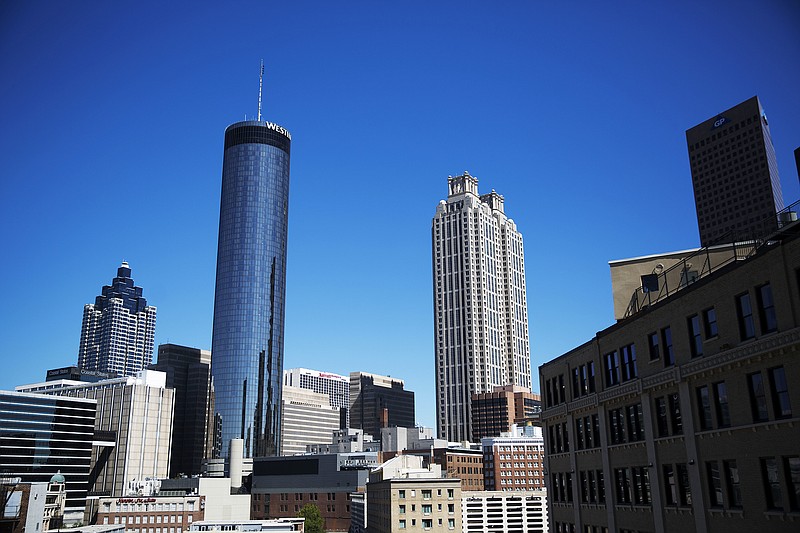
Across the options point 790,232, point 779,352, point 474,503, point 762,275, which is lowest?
point 474,503

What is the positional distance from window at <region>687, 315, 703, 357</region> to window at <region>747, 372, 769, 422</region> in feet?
13.8

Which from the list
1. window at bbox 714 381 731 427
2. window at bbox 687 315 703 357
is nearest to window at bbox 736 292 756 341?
window at bbox 714 381 731 427

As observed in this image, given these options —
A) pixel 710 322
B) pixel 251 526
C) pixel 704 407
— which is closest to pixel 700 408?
pixel 704 407

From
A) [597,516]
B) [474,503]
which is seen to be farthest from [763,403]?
[474,503]

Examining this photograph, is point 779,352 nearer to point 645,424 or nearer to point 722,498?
point 722,498

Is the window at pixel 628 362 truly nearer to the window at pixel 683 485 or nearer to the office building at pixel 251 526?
the window at pixel 683 485

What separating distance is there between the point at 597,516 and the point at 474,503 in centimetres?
12404

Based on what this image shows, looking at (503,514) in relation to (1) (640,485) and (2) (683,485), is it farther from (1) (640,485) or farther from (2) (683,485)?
(2) (683,485)

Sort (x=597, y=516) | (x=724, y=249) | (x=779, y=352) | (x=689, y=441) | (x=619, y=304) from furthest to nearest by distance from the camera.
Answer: (x=619, y=304) → (x=597, y=516) → (x=724, y=249) → (x=689, y=441) → (x=779, y=352)

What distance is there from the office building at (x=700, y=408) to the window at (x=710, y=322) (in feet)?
0.19

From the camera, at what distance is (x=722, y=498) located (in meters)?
33.1

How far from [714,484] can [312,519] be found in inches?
6474

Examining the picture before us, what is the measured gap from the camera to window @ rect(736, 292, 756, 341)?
31.7 metres

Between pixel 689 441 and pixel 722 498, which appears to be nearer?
pixel 722 498
